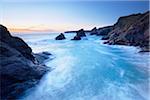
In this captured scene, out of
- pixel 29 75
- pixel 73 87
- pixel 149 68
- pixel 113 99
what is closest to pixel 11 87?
pixel 29 75

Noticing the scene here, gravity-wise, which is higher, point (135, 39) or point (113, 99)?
point (135, 39)

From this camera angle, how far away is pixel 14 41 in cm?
1363

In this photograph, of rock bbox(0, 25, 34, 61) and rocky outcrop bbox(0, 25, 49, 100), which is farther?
rock bbox(0, 25, 34, 61)

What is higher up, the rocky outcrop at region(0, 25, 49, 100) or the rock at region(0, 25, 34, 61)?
the rock at region(0, 25, 34, 61)

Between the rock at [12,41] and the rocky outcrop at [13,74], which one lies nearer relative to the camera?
the rocky outcrop at [13,74]

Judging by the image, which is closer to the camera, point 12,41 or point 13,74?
point 13,74

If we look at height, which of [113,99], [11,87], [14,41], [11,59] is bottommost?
[113,99]

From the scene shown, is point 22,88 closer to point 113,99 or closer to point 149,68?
point 113,99

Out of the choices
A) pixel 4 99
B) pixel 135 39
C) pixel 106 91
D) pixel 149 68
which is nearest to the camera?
pixel 4 99

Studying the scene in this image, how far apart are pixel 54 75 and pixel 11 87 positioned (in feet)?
14.5

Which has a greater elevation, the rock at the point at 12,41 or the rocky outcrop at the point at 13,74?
the rock at the point at 12,41

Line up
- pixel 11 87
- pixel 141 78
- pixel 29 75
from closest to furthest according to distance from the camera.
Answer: pixel 11 87 → pixel 29 75 → pixel 141 78

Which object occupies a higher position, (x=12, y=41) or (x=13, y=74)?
(x=12, y=41)

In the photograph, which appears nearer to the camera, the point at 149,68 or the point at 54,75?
the point at 54,75
